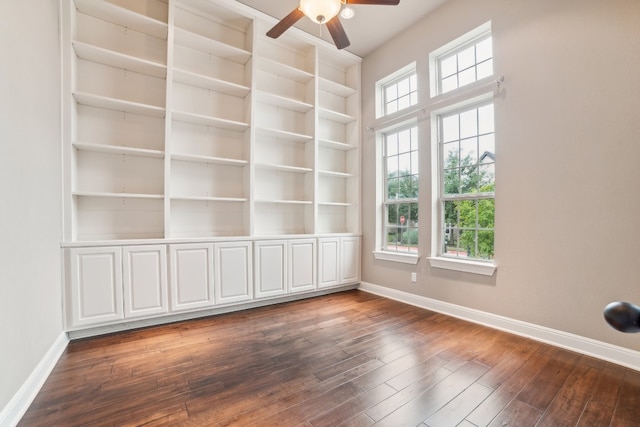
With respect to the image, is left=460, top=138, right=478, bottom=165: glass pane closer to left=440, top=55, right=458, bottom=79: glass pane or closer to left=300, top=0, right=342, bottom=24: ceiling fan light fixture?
left=440, top=55, right=458, bottom=79: glass pane

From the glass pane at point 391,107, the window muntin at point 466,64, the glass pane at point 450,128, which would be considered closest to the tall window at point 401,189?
the glass pane at point 391,107

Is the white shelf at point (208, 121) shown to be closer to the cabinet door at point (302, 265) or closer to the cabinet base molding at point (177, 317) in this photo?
the cabinet door at point (302, 265)

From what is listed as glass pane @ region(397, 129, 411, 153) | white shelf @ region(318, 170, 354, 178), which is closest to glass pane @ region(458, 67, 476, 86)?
glass pane @ region(397, 129, 411, 153)

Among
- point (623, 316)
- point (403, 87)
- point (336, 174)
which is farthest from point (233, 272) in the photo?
point (403, 87)

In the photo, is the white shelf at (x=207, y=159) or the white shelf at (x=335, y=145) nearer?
the white shelf at (x=207, y=159)

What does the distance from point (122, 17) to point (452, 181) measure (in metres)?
3.85

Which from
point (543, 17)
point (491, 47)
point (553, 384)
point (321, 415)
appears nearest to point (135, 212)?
point (321, 415)

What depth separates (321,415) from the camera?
1596mm

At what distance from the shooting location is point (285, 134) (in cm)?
380

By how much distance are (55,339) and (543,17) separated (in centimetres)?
490

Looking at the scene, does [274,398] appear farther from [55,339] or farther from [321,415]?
[55,339]

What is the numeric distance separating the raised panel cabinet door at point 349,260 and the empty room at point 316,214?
5 centimetres

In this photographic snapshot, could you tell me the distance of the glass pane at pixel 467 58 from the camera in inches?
127

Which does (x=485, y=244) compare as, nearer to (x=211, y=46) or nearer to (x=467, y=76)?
(x=467, y=76)
